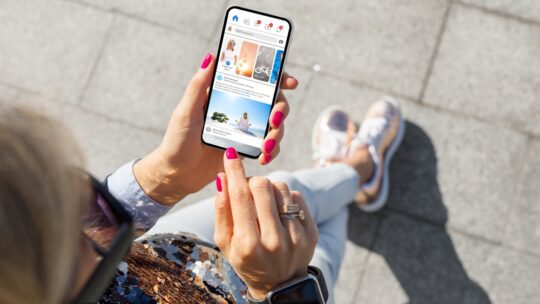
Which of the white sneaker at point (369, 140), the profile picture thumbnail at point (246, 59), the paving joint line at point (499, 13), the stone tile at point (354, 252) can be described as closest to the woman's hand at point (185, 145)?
the profile picture thumbnail at point (246, 59)

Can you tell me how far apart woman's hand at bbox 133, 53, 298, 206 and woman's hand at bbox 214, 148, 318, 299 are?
0.35 meters

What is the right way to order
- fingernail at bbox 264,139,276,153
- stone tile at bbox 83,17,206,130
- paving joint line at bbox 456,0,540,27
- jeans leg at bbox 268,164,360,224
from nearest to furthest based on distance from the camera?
fingernail at bbox 264,139,276,153, jeans leg at bbox 268,164,360,224, paving joint line at bbox 456,0,540,27, stone tile at bbox 83,17,206,130

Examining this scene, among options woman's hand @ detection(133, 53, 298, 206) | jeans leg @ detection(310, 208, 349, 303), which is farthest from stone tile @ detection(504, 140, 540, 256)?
woman's hand @ detection(133, 53, 298, 206)

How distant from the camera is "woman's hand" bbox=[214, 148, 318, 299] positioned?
130 centimetres

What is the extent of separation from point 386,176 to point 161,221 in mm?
1354

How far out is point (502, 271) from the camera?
2.72m

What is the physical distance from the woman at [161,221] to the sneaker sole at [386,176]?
25cm

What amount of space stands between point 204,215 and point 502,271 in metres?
1.66

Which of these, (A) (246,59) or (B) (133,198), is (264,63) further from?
(B) (133,198)

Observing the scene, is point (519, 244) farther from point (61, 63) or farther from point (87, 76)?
point (61, 63)

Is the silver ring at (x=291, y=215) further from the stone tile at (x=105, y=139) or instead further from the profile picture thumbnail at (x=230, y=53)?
the stone tile at (x=105, y=139)

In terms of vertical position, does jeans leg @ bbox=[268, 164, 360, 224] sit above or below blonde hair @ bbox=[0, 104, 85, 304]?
below

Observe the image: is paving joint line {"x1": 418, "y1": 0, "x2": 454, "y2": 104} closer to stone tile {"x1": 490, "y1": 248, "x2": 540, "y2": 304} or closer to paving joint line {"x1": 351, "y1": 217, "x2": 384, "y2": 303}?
paving joint line {"x1": 351, "y1": 217, "x2": 384, "y2": 303}

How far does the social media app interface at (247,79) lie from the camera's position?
5.86 feet
